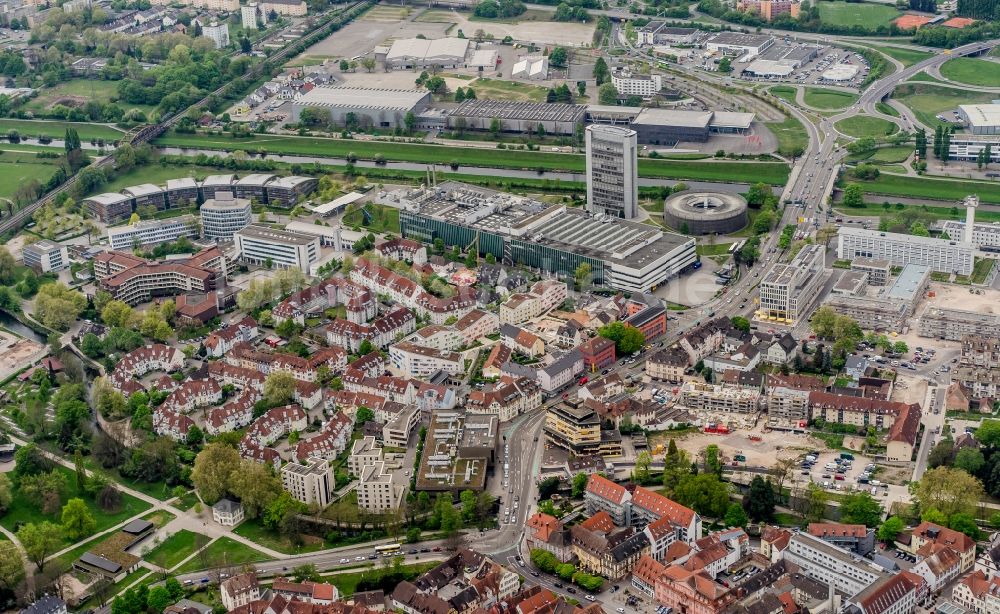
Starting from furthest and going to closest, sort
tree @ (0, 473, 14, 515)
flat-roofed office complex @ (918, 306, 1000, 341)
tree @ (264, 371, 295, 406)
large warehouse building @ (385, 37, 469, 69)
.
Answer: large warehouse building @ (385, 37, 469, 69) < flat-roofed office complex @ (918, 306, 1000, 341) < tree @ (264, 371, 295, 406) < tree @ (0, 473, 14, 515)

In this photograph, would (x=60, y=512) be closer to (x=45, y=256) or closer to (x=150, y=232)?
(x=45, y=256)

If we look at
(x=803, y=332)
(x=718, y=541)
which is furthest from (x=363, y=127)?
(x=718, y=541)

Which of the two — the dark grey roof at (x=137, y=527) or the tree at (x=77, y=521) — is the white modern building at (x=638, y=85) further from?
the tree at (x=77, y=521)

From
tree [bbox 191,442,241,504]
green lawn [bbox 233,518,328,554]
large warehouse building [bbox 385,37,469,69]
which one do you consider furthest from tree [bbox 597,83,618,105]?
green lawn [bbox 233,518,328,554]

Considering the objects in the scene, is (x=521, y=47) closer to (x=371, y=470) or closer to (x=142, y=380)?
(x=142, y=380)

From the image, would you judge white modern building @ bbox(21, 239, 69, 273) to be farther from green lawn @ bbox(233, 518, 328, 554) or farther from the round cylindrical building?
the round cylindrical building

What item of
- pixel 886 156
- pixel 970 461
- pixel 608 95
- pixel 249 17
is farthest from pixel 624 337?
pixel 249 17
